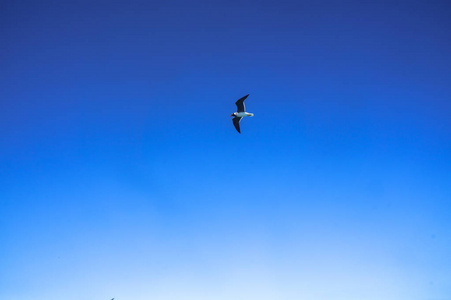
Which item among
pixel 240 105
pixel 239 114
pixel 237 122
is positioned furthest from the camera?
pixel 237 122

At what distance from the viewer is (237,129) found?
3522 cm

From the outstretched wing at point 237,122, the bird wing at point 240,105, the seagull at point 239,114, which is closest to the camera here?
the bird wing at point 240,105

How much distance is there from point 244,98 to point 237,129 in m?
3.30

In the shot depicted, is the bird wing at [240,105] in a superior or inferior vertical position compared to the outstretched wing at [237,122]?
superior

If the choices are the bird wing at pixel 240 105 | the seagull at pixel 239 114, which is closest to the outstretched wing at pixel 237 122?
the seagull at pixel 239 114

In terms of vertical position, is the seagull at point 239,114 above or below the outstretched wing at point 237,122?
above

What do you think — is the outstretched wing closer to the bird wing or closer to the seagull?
the seagull

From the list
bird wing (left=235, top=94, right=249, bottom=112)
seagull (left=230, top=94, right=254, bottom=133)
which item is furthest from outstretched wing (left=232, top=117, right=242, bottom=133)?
bird wing (left=235, top=94, right=249, bottom=112)

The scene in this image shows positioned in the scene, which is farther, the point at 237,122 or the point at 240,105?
the point at 237,122

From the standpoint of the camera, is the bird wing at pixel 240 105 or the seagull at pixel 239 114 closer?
the bird wing at pixel 240 105

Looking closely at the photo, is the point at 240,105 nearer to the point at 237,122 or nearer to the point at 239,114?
the point at 239,114

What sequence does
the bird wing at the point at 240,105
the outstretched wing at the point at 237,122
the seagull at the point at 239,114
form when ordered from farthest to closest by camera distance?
1. the outstretched wing at the point at 237,122
2. the seagull at the point at 239,114
3. the bird wing at the point at 240,105

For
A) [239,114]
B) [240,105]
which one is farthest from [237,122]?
[240,105]

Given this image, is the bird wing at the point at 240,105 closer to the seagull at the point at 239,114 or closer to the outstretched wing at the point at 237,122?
the seagull at the point at 239,114
